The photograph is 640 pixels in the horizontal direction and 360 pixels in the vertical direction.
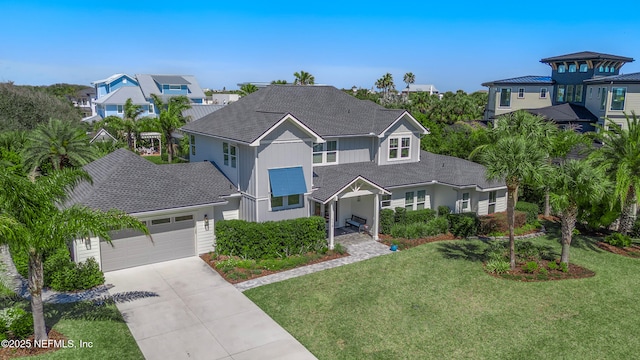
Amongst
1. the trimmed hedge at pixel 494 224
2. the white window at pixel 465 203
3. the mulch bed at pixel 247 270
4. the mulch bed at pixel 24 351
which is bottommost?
the mulch bed at pixel 247 270

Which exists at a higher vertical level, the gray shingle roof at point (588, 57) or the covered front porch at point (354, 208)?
the gray shingle roof at point (588, 57)

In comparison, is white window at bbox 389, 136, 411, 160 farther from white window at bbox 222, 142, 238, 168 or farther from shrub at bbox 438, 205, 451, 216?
white window at bbox 222, 142, 238, 168

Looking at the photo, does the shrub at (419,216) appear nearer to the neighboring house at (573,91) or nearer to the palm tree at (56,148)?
the palm tree at (56,148)

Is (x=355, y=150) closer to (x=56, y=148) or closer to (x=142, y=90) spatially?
(x=56, y=148)

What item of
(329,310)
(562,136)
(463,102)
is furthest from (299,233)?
(463,102)

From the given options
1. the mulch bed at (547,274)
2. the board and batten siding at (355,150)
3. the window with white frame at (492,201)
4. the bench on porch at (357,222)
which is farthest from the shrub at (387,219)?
the window with white frame at (492,201)

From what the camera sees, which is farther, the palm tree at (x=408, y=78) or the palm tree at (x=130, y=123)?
the palm tree at (x=408, y=78)

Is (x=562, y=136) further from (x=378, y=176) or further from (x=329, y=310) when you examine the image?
(x=329, y=310)

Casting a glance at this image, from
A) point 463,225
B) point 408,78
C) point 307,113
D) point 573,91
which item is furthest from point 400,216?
point 408,78
